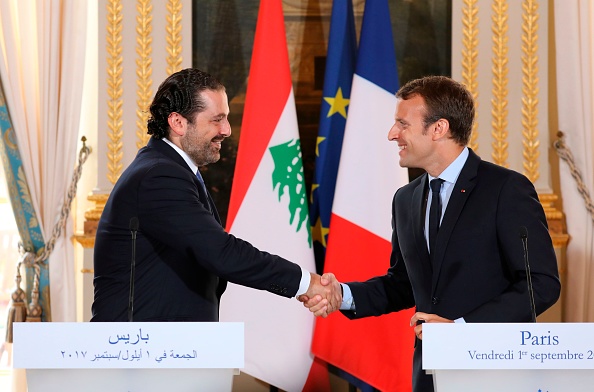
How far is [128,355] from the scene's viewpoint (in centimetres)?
220

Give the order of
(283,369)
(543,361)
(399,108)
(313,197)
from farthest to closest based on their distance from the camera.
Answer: (313,197) → (283,369) → (399,108) → (543,361)

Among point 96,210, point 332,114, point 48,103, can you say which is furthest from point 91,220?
point 332,114

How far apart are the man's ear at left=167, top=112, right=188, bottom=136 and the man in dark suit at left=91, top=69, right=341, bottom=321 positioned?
0.20 feet

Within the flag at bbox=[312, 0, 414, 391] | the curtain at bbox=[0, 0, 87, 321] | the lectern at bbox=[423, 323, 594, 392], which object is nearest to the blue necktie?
the lectern at bbox=[423, 323, 594, 392]

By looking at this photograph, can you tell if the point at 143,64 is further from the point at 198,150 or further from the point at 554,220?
the point at 554,220

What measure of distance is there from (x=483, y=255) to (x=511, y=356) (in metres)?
0.68

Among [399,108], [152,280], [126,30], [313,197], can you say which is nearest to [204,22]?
[126,30]

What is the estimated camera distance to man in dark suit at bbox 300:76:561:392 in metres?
2.74

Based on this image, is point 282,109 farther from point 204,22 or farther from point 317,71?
point 204,22

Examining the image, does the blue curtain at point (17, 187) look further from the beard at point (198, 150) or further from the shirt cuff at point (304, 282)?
the shirt cuff at point (304, 282)

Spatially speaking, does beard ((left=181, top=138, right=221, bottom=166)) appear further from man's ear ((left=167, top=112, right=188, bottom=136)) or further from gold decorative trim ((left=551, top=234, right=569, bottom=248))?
gold decorative trim ((left=551, top=234, right=569, bottom=248))

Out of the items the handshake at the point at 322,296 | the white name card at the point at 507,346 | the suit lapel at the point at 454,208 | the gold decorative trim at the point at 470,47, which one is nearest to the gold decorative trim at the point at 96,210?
the handshake at the point at 322,296

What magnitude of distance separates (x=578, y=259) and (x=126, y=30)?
2782mm

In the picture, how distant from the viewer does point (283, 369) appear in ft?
14.1
